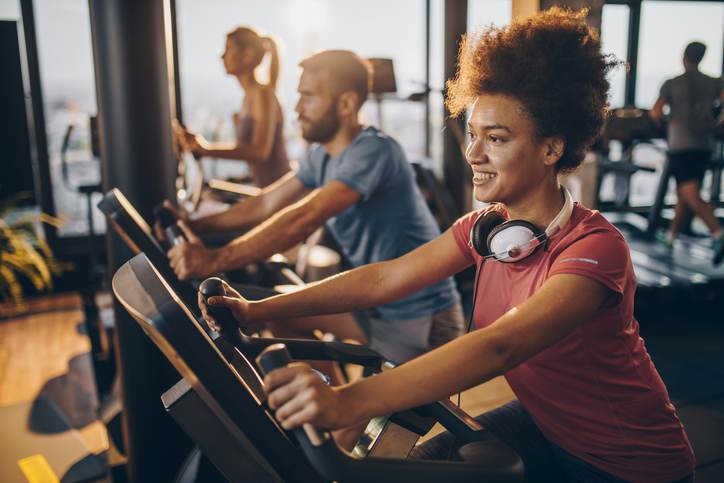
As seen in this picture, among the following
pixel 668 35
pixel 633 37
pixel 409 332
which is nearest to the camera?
pixel 409 332

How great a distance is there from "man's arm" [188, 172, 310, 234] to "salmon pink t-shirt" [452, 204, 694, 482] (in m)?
1.22

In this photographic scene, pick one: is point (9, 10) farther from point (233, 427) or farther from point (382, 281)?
point (233, 427)

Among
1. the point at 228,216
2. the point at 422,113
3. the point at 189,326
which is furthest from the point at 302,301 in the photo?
the point at 422,113

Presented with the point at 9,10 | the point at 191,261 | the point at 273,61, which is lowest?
the point at 191,261

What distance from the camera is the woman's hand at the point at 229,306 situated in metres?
1.14

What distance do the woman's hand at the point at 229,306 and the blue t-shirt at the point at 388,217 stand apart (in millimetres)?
796

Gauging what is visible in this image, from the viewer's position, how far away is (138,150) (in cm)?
177

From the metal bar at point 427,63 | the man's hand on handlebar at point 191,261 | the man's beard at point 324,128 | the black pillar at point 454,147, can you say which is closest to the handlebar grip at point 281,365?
the man's hand on handlebar at point 191,261

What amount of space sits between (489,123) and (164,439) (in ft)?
4.38

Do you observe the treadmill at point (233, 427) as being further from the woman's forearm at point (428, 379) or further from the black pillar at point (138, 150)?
the black pillar at point (138, 150)

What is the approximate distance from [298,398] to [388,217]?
134 centimetres

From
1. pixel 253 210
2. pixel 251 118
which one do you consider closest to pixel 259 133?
pixel 251 118

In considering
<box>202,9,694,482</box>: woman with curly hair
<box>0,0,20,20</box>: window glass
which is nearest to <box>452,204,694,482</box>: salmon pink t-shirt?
<box>202,9,694,482</box>: woman with curly hair

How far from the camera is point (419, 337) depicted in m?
2.07
